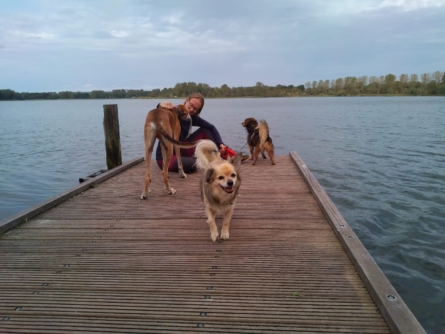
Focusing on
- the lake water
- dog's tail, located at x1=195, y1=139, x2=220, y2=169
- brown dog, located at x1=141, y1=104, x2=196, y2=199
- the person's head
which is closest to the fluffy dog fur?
dog's tail, located at x1=195, y1=139, x2=220, y2=169

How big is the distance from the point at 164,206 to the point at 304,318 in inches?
116

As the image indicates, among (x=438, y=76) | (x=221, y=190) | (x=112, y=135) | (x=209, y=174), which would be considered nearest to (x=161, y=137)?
(x=209, y=174)

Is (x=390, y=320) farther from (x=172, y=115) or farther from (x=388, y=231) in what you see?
(x=172, y=115)

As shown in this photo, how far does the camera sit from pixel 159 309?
2.46 metres

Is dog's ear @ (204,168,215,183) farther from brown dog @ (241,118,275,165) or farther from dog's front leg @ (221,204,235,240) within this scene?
brown dog @ (241,118,275,165)

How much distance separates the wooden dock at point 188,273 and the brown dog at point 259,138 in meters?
3.14

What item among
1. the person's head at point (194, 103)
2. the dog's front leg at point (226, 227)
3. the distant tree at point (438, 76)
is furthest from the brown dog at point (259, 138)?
the distant tree at point (438, 76)

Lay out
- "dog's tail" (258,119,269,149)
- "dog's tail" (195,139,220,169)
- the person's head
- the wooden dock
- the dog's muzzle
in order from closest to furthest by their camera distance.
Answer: the wooden dock < the dog's muzzle < "dog's tail" (195,139,220,169) < the person's head < "dog's tail" (258,119,269,149)

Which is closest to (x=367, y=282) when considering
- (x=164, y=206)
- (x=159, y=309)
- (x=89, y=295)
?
(x=159, y=309)

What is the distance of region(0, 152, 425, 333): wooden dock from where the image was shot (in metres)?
2.31

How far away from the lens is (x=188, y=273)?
9.70 feet

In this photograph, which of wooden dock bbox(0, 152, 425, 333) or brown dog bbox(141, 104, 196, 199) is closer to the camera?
wooden dock bbox(0, 152, 425, 333)

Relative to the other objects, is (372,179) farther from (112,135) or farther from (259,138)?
(112,135)

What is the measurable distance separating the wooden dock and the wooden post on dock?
11.8 ft
